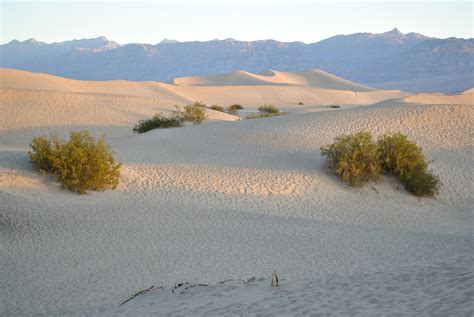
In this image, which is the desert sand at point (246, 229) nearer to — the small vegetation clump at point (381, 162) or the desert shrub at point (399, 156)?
the small vegetation clump at point (381, 162)

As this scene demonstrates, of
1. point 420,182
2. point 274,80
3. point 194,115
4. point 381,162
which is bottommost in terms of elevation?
point 420,182

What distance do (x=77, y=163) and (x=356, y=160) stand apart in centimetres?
865

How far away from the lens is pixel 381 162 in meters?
17.2

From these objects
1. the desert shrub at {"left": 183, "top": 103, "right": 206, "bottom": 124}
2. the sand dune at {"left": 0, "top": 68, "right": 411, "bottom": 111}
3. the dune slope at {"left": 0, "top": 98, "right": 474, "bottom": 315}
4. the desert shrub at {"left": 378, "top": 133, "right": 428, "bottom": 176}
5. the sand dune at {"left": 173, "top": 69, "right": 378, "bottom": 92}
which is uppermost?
the sand dune at {"left": 173, "top": 69, "right": 378, "bottom": 92}

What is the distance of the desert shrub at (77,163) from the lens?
1408 cm

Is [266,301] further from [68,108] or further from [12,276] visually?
[68,108]

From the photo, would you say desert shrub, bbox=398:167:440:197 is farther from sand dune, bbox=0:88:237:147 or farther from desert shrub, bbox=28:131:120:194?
sand dune, bbox=0:88:237:147

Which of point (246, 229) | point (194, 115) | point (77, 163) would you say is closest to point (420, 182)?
point (246, 229)

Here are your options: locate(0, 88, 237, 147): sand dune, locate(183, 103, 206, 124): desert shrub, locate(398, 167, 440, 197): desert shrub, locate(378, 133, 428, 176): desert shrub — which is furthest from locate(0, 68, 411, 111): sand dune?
locate(398, 167, 440, 197): desert shrub

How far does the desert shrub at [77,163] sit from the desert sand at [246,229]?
0.40 metres

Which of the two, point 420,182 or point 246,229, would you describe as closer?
point 246,229

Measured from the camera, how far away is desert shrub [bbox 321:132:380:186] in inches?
650

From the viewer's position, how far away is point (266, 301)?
667 centimetres

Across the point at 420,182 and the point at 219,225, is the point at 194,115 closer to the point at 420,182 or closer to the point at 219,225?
the point at 420,182
